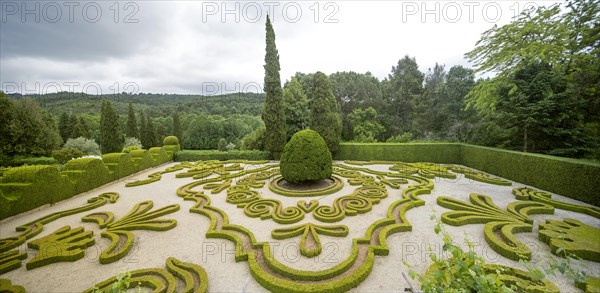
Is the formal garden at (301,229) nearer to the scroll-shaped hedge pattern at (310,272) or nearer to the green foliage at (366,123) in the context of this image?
the scroll-shaped hedge pattern at (310,272)

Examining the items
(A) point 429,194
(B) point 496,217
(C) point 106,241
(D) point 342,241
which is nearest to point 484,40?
(A) point 429,194

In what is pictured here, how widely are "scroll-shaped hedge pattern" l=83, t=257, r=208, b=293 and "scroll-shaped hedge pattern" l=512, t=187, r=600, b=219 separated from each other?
11.3 metres

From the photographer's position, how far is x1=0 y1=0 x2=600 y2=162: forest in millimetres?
9680

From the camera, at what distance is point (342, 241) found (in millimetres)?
6426

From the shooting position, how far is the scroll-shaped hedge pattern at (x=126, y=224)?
19.7 feet

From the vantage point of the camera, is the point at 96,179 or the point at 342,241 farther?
the point at 96,179

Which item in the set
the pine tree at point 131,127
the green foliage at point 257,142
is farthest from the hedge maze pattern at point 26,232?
the pine tree at point 131,127

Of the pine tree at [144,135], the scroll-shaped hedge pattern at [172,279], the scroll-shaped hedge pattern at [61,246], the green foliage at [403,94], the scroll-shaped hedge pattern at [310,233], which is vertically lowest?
the scroll-shaped hedge pattern at [172,279]

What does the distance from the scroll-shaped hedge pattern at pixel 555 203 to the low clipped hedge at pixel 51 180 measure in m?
18.4

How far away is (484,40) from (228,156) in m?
18.7

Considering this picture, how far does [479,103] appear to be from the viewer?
15516 millimetres

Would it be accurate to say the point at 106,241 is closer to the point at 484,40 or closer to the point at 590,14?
the point at 590,14

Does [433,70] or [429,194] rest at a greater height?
[433,70]

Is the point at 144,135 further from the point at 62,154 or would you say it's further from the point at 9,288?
the point at 9,288
